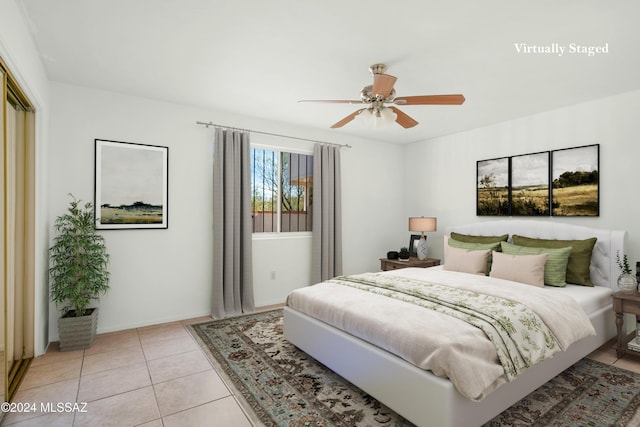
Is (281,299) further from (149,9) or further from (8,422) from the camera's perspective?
(149,9)

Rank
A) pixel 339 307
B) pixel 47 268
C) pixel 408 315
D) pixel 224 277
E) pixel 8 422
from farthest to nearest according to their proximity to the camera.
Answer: pixel 224 277 < pixel 47 268 < pixel 339 307 < pixel 408 315 < pixel 8 422

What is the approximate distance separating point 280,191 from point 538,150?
10.9ft

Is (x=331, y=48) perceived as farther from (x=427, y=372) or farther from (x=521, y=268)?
(x=521, y=268)

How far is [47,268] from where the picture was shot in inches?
122

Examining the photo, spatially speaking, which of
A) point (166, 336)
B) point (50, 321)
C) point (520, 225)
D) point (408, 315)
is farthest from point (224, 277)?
point (520, 225)

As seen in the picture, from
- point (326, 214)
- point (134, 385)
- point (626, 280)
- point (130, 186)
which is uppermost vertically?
point (130, 186)

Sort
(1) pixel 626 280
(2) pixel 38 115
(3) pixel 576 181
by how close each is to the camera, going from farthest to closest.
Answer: (3) pixel 576 181 < (1) pixel 626 280 < (2) pixel 38 115

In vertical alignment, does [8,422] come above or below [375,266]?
below

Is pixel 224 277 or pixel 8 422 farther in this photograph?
pixel 224 277

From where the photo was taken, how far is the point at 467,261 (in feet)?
12.5

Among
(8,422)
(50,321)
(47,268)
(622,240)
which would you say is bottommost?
(8,422)

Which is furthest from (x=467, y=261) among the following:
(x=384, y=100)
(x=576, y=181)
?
(x=384, y=100)

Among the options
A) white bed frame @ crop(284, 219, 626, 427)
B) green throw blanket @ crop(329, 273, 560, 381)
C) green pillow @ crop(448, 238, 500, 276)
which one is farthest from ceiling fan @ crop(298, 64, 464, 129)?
green pillow @ crop(448, 238, 500, 276)

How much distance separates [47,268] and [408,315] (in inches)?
128
